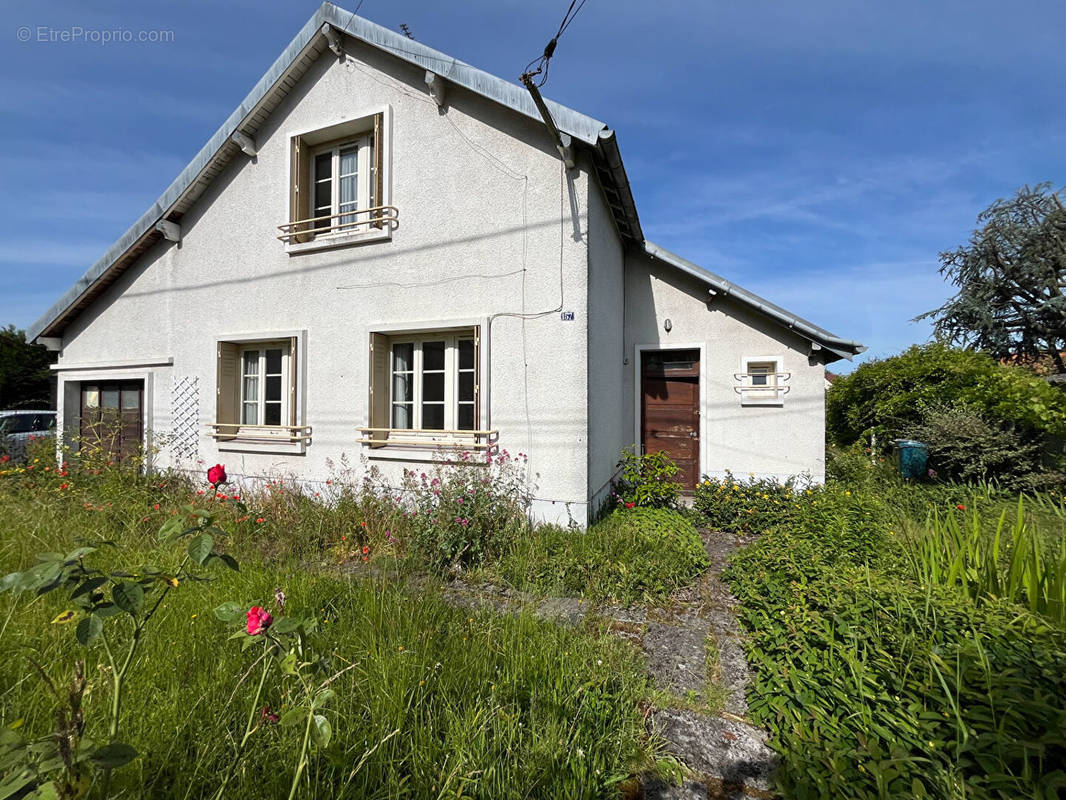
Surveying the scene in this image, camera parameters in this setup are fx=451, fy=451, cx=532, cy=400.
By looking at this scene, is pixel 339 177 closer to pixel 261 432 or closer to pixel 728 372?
pixel 261 432

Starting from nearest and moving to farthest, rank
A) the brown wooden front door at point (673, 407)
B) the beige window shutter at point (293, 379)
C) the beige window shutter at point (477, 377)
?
1. the beige window shutter at point (477, 377)
2. the beige window shutter at point (293, 379)
3. the brown wooden front door at point (673, 407)

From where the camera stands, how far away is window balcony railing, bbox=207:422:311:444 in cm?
687

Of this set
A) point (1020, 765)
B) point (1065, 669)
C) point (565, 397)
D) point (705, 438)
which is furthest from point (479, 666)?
point (705, 438)

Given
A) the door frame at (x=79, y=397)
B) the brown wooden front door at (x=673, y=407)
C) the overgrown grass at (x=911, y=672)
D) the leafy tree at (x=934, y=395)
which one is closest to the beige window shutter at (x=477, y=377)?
the brown wooden front door at (x=673, y=407)

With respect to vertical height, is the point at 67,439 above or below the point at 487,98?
below

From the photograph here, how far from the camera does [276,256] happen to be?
7.24 m

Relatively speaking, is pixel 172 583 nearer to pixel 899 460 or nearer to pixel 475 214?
pixel 475 214

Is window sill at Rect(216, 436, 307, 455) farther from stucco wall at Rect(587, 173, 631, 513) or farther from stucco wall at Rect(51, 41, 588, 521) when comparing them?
stucco wall at Rect(587, 173, 631, 513)

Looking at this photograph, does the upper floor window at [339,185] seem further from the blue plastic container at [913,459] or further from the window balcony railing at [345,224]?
the blue plastic container at [913,459]

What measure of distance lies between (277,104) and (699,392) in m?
8.47

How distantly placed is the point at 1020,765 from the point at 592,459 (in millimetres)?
4186

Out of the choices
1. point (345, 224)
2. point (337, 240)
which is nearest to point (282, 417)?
point (337, 240)

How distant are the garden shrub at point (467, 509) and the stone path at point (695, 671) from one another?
51 cm

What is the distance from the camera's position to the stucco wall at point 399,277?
5598mm
